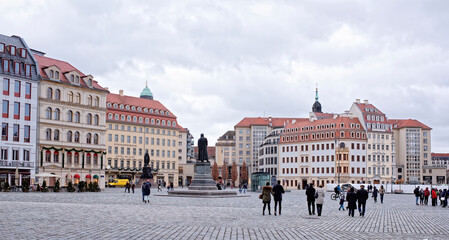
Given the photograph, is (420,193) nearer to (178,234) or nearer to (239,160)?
(178,234)

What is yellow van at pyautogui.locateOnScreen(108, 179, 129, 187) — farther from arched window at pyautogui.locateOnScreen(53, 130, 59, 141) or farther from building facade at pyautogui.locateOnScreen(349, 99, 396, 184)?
building facade at pyautogui.locateOnScreen(349, 99, 396, 184)

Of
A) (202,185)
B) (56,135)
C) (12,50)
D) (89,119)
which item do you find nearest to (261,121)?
(89,119)

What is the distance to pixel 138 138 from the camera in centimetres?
12281

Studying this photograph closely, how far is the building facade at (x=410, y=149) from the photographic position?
174 metres

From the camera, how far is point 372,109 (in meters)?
136

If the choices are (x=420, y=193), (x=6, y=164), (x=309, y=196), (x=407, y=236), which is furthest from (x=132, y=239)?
(x=6, y=164)

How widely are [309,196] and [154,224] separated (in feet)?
34.9

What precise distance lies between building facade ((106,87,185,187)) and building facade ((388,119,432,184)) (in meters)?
79.1

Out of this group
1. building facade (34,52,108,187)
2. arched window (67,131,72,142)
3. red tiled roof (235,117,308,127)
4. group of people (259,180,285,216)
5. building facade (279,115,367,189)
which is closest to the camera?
group of people (259,180,285,216)

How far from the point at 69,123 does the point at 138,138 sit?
41.9 meters

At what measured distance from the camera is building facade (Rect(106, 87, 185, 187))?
11844 centimetres

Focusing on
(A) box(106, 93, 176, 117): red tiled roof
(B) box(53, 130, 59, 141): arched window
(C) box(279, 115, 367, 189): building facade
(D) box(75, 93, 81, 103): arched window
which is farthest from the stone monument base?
(C) box(279, 115, 367, 189): building facade

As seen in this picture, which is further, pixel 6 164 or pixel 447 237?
pixel 6 164

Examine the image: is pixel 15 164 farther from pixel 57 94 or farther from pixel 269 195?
pixel 269 195
